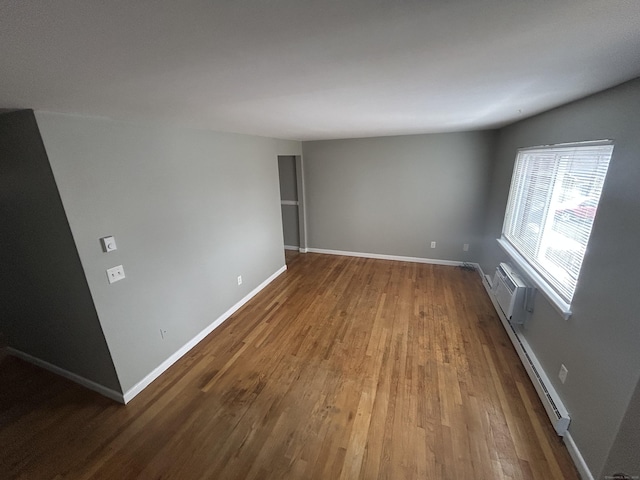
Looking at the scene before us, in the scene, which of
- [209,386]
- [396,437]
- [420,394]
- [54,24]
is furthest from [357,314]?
[54,24]

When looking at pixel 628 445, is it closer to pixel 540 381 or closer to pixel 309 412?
pixel 540 381

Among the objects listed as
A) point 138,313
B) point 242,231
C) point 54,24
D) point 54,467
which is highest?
point 54,24

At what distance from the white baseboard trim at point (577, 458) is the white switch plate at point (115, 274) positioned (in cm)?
332

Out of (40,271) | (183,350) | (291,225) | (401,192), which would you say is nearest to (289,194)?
(291,225)

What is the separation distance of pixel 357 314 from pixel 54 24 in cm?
320

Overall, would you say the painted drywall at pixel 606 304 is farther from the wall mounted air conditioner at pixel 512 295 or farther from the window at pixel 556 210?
the wall mounted air conditioner at pixel 512 295

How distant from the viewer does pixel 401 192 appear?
4.51m

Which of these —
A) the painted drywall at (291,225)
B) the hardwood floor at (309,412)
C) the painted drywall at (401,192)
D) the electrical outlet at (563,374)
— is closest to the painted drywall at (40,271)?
the hardwood floor at (309,412)

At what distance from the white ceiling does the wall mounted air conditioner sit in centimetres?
169

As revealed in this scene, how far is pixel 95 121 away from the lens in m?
1.76

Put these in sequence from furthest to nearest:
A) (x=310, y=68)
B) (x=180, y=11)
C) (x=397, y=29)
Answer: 1. (x=310, y=68)
2. (x=397, y=29)
3. (x=180, y=11)

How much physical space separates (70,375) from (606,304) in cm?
405

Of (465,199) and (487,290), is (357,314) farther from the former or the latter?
(465,199)

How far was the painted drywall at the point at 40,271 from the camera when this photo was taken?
5.28 ft
